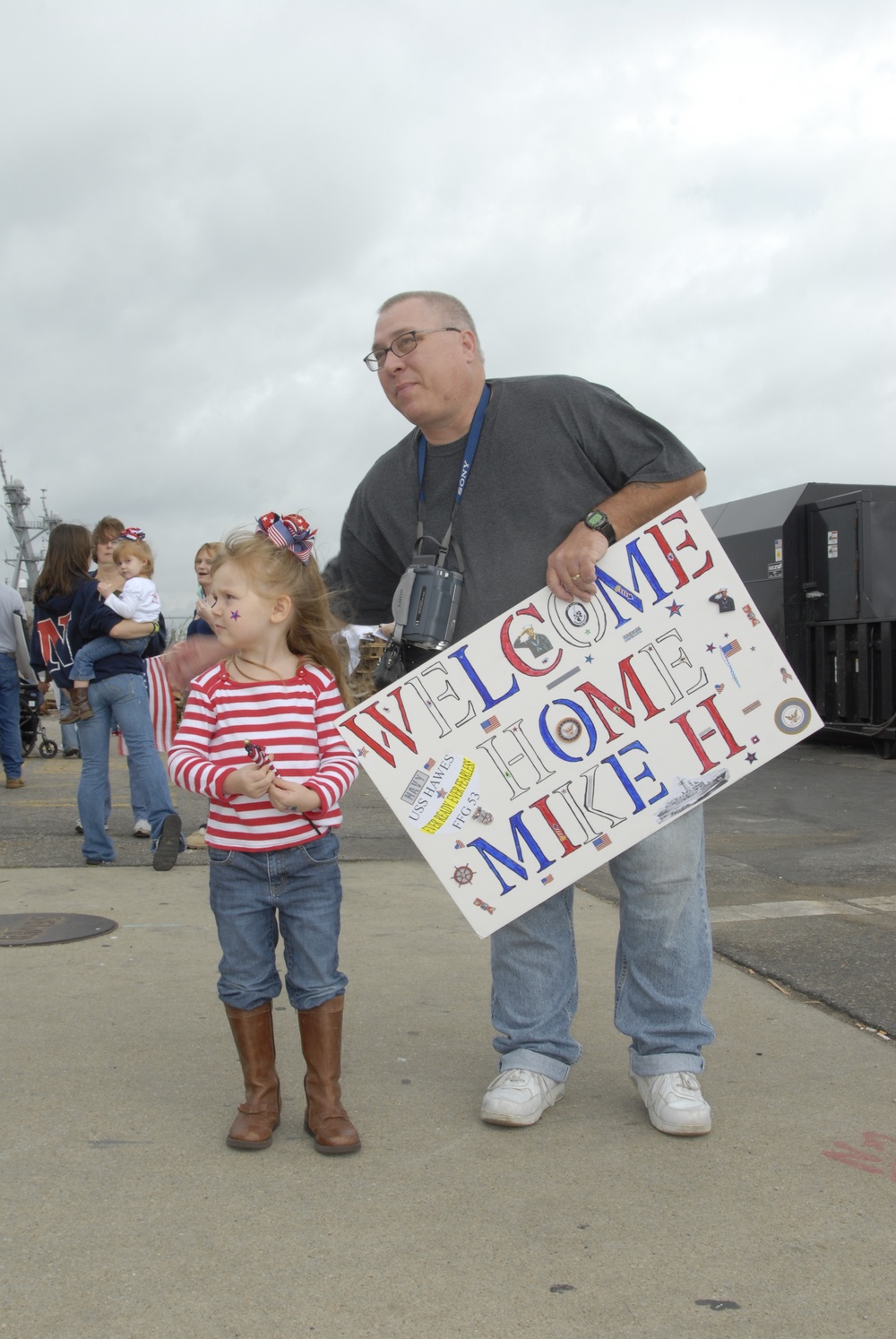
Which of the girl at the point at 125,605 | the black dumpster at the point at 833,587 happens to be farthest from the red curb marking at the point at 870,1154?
the black dumpster at the point at 833,587

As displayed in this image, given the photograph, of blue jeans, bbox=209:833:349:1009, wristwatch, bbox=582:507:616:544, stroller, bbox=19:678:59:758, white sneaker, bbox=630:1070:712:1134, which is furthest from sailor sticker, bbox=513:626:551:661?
stroller, bbox=19:678:59:758

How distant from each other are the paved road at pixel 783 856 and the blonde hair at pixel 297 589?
194 centimetres

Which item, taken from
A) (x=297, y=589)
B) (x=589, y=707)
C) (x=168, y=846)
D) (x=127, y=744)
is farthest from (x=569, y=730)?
(x=127, y=744)

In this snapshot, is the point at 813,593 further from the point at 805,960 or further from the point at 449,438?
the point at 449,438

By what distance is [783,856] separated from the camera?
264 inches

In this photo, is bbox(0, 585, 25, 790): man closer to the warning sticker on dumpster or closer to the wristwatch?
the warning sticker on dumpster

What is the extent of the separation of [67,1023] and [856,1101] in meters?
2.19

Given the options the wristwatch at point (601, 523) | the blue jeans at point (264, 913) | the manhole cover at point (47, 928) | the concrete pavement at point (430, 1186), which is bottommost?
the concrete pavement at point (430, 1186)

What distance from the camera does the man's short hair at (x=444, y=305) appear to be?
9.91 feet

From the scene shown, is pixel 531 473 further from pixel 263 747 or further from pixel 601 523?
pixel 263 747

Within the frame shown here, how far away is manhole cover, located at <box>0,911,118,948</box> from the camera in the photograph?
14.5 ft

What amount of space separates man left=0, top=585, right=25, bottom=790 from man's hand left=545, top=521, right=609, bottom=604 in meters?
6.99

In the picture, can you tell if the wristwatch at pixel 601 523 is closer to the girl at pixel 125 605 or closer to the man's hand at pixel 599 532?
the man's hand at pixel 599 532

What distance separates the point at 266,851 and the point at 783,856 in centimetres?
467
